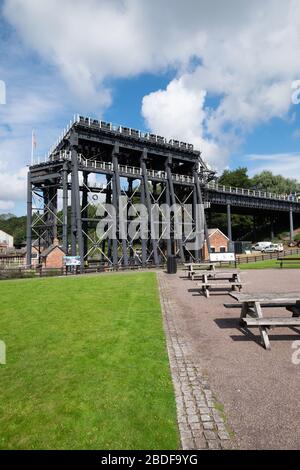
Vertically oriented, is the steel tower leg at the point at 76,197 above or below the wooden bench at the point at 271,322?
above

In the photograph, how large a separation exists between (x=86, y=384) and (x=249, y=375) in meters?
2.77

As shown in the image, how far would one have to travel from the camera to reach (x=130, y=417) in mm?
3861

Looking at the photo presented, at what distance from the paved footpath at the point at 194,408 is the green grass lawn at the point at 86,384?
0.15 metres

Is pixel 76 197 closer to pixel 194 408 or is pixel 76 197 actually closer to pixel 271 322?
pixel 271 322

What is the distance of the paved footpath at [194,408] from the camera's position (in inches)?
134

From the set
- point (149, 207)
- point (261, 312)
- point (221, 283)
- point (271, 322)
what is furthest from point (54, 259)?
point (271, 322)

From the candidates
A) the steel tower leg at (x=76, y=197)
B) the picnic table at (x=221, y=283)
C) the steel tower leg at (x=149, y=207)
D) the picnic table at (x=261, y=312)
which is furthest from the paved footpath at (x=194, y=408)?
the steel tower leg at (x=149, y=207)

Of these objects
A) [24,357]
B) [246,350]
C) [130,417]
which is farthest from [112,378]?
[246,350]

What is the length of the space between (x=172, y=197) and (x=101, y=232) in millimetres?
10255

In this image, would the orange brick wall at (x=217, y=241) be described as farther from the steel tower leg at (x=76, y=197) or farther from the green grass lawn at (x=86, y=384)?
the green grass lawn at (x=86, y=384)

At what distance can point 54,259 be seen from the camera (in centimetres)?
3061

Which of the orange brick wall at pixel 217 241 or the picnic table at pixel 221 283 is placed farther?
the orange brick wall at pixel 217 241

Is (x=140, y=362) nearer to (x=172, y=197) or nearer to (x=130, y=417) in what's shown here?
(x=130, y=417)

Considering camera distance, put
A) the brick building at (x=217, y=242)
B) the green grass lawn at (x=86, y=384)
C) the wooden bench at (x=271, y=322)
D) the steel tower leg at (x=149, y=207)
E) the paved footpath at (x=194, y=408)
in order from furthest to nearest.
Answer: the brick building at (x=217, y=242), the steel tower leg at (x=149, y=207), the wooden bench at (x=271, y=322), the green grass lawn at (x=86, y=384), the paved footpath at (x=194, y=408)
